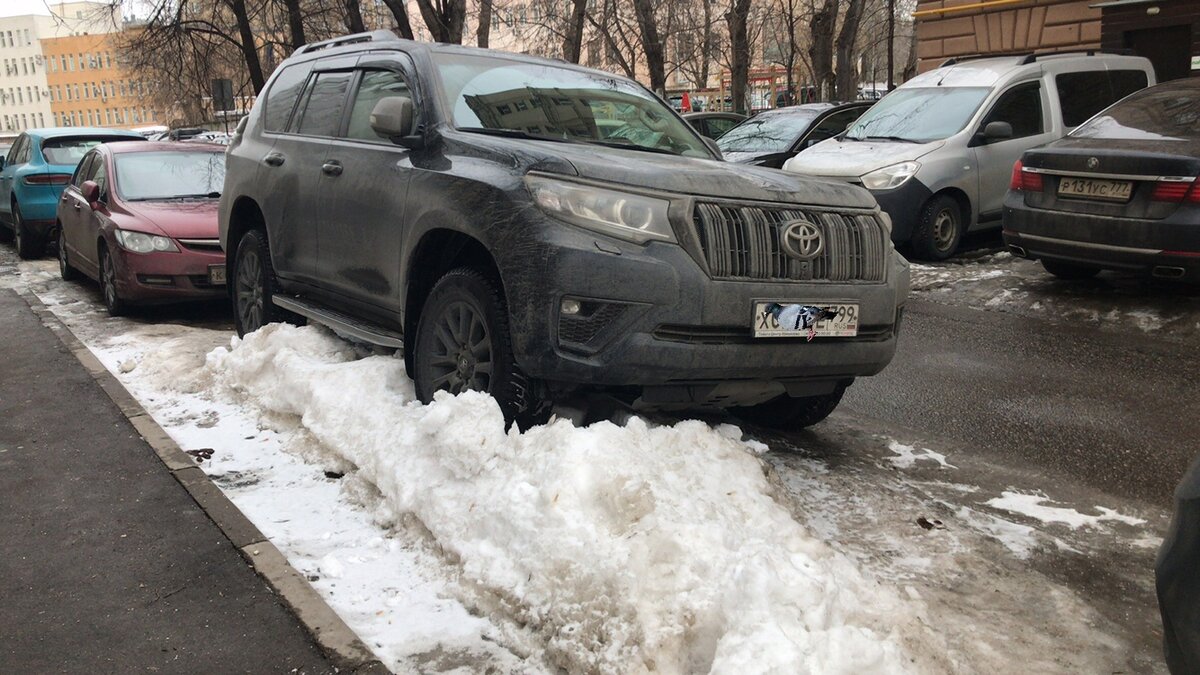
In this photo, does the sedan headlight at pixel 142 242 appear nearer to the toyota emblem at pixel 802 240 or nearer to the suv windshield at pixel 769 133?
the toyota emblem at pixel 802 240

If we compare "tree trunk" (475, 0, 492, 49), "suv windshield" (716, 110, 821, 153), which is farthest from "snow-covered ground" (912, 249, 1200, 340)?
"tree trunk" (475, 0, 492, 49)

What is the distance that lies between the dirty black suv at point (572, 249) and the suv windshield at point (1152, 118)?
4.66m

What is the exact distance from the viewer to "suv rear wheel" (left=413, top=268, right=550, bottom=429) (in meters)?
4.20

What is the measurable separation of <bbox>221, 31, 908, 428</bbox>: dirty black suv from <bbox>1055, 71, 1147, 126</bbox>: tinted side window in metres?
7.65

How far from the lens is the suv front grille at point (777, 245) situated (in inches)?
161

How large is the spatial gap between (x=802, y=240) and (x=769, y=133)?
Answer: 33.6 feet

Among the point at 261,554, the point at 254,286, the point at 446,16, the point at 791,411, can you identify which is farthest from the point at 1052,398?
the point at 446,16

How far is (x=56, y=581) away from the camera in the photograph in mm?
3852

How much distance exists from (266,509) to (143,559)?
53 centimetres

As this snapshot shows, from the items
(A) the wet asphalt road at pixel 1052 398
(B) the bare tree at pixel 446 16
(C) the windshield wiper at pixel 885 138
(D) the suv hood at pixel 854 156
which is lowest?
(A) the wet asphalt road at pixel 1052 398

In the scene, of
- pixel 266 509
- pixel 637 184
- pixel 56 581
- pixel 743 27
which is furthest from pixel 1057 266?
pixel 743 27

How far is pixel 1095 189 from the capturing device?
8.26m

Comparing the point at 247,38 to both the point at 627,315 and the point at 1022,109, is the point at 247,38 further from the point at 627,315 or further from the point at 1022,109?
the point at 627,315

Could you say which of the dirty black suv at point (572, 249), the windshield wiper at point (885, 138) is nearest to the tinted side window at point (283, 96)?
the dirty black suv at point (572, 249)
